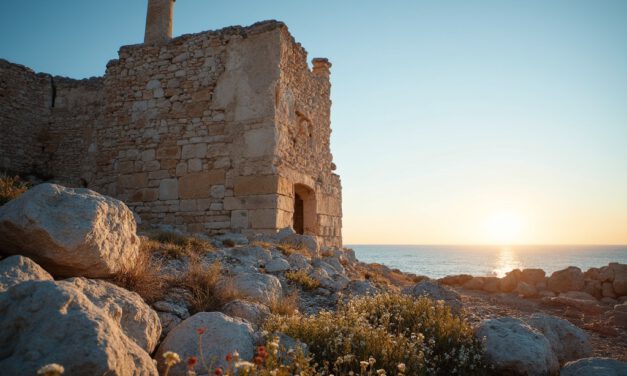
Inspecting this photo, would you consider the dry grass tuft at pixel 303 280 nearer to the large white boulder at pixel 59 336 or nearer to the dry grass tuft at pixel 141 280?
the dry grass tuft at pixel 141 280

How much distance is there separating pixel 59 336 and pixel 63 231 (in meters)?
1.13

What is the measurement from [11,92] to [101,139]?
20.4ft

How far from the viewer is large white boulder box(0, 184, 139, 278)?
2.88 meters

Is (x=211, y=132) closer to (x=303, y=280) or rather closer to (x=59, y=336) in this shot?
(x=303, y=280)

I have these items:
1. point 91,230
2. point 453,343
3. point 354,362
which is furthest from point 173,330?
point 453,343

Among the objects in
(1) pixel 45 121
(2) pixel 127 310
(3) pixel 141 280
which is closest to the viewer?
(2) pixel 127 310

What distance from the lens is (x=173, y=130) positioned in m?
9.39

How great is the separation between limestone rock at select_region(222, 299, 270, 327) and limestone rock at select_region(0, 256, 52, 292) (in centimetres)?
164

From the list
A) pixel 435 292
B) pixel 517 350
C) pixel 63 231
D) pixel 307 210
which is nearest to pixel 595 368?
pixel 517 350

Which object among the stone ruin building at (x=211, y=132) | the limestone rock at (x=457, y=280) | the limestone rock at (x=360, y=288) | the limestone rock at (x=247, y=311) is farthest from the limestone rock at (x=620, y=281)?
the limestone rock at (x=247, y=311)

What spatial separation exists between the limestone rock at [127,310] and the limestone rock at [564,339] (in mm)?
4535

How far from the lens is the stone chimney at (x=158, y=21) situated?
32.3ft

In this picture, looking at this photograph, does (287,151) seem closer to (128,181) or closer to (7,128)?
(128,181)

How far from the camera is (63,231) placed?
291cm
